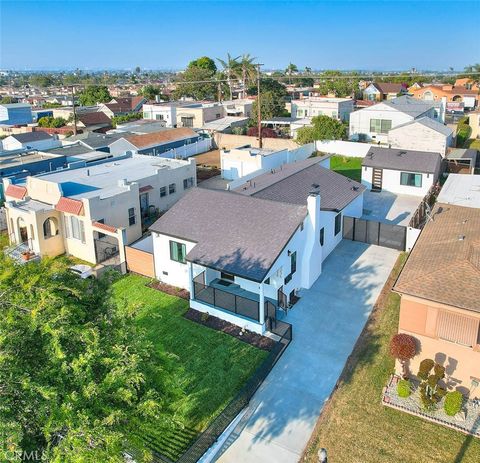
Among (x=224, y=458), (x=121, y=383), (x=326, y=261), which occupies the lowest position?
(x=224, y=458)

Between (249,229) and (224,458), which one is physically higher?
(249,229)

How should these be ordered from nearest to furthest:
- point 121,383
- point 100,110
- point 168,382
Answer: point 121,383, point 168,382, point 100,110

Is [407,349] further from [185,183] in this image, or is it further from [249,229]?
[185,183]

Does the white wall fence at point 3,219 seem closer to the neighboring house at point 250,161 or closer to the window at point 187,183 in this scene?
the window at point 187,183

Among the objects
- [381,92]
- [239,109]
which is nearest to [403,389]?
[239,109]

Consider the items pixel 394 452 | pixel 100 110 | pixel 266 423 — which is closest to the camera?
pixel 394 452

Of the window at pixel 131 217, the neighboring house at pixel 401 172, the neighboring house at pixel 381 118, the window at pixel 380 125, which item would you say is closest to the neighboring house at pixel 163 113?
the neighboring house at pixel 381 118

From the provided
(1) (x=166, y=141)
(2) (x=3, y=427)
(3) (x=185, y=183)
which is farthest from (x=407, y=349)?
(1) (x=166, y=141)

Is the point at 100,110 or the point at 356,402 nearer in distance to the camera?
the point at 356,402
